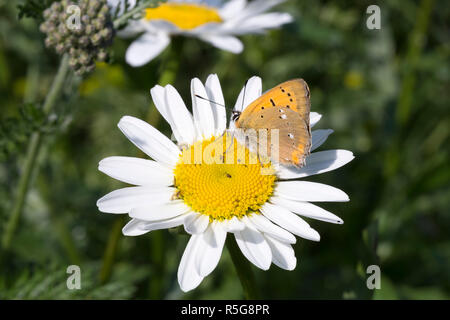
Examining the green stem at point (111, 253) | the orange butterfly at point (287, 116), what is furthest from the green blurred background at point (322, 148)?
the orange butterfly at point (287, 116)

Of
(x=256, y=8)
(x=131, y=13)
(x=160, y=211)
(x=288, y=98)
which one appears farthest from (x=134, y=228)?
(x=256, y=8)

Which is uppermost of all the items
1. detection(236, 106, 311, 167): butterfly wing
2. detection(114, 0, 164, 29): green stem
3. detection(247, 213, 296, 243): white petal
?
detection(114, 0, 164, 29): green stem

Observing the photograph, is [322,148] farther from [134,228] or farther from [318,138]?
[134,228]

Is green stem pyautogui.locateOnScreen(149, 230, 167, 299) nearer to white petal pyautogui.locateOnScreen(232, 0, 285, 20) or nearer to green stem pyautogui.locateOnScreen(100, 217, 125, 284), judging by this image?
green stem pyautogui.locateOnScreen(100, 217, 125, 284)

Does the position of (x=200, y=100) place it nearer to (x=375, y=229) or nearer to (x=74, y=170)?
(x=375, y=229)

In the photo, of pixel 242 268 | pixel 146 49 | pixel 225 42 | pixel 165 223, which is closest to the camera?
pixel 165 223

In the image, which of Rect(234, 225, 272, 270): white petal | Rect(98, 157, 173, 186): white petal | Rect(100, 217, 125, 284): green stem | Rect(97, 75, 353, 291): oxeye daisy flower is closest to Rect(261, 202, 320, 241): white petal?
Rect(97, 75, 353, 291): oxeye daisy flower
